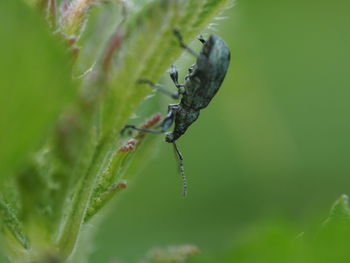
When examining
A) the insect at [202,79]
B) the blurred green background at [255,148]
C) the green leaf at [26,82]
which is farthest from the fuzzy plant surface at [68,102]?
the blurred green background at [255,148]

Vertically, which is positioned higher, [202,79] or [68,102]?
[68,102]

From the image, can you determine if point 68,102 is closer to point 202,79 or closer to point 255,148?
point 202,79

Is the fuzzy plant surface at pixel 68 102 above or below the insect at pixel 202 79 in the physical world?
above

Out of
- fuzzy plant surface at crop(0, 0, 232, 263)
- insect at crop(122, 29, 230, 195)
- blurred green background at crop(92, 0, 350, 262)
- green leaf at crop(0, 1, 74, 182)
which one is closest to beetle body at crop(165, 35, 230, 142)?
insect at crop(122, 29, 230, 195)

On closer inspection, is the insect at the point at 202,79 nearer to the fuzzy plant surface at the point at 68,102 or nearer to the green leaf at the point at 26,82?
the fuzzy plant surface at the point at 68,102

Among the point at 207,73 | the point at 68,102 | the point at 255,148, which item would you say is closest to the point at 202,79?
the point at 207,73

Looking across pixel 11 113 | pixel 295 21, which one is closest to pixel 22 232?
pixel 11 113

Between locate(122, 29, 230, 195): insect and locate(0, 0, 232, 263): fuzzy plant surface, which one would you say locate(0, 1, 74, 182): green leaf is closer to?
locate(0, 0, 232, 263): fuzzy plant surface
